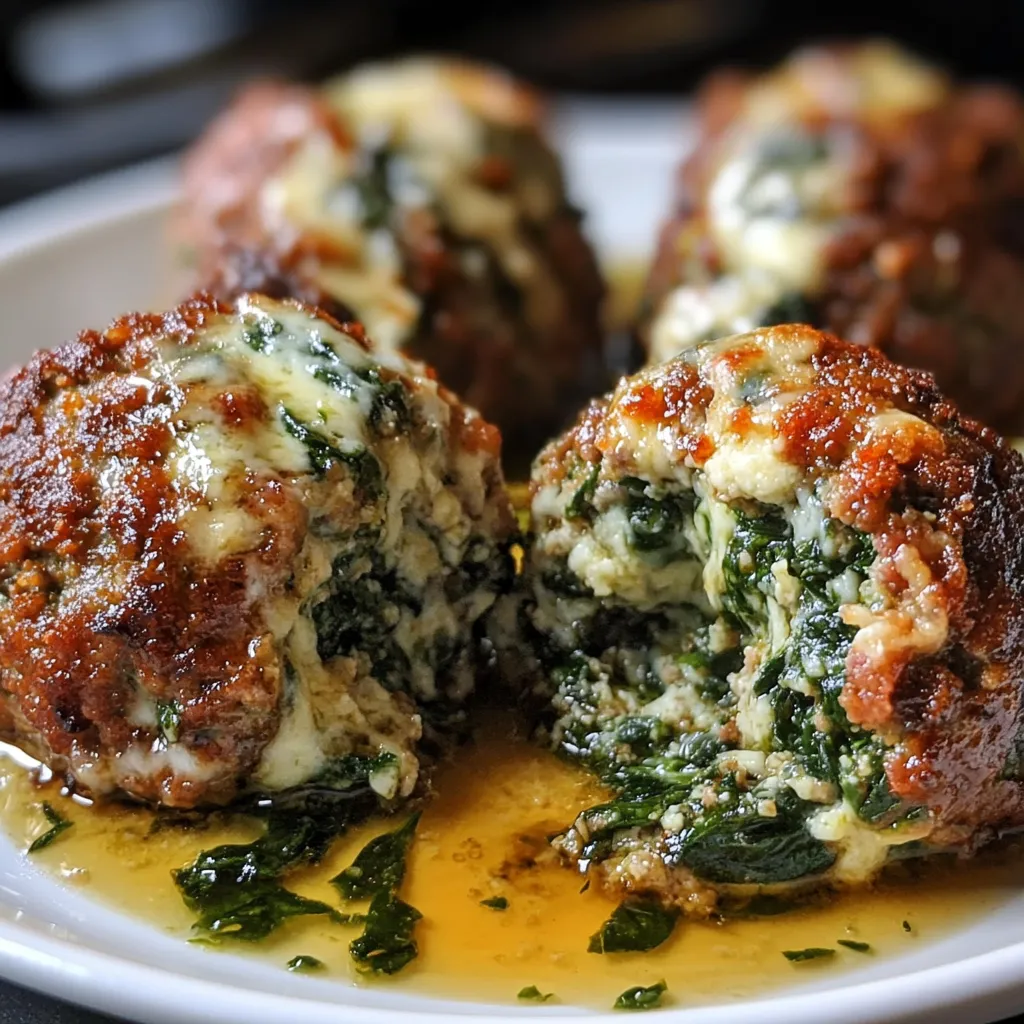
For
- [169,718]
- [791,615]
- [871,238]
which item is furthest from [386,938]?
[871,238]

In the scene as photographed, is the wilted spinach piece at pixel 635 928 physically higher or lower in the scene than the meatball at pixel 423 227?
lower

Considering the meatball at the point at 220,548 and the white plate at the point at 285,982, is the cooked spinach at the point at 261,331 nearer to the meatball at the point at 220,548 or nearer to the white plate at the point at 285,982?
the meatball at the point at 220,548

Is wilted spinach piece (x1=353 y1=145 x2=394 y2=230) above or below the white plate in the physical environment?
above

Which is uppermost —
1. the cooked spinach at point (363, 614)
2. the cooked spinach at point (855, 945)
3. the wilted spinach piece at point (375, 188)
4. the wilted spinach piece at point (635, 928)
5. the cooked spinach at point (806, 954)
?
the wilted spinach piece at point (375, 188)

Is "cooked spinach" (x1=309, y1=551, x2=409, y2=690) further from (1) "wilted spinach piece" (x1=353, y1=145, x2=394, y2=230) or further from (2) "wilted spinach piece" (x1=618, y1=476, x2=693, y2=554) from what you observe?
(1) "wilted spinach piece" (x1=353, y1=145, x2=394, y2=230)

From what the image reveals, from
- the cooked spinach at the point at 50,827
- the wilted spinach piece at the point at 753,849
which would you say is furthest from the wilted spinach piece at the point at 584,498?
the cooked spinach at the point at 50,827

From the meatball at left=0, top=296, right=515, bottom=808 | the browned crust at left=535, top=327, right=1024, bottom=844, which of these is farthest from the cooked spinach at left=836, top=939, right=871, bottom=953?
the meatball at left=0, top=296, right=515, bottom=808
